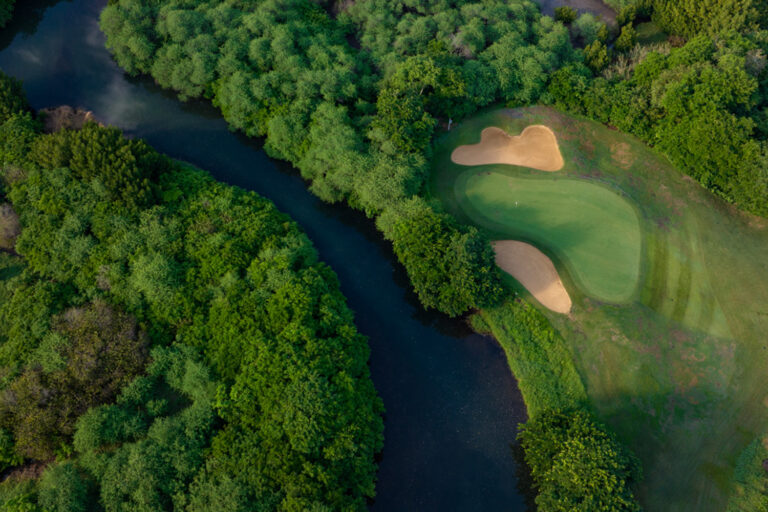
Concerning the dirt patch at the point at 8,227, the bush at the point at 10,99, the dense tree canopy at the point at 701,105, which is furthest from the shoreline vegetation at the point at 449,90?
the dirt patch at the point at 8,227

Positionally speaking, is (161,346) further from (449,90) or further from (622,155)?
(622,155)

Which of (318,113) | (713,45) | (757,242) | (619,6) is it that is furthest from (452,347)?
(619,6)

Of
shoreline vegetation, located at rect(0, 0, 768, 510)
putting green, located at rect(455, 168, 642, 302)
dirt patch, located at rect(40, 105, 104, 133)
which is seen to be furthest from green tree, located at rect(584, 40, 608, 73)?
dirt patch, located at rect(40, 105, 104, 133)

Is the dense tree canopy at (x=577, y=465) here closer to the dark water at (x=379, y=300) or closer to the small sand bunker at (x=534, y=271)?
the dark water at (x=379, y=300)

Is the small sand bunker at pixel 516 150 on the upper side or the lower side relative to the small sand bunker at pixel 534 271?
upper

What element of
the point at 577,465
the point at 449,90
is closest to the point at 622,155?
the point at 449,90

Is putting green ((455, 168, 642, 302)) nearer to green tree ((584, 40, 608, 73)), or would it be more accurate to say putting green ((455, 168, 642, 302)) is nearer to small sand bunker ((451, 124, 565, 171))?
small sand bunker ((451, 124, 565, 171))
